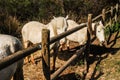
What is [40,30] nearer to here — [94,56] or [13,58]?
[94,56]

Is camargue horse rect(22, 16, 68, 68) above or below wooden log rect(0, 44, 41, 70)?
below

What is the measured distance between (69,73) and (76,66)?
1.85ft

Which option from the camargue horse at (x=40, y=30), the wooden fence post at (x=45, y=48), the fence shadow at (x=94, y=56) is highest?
the wooden fence post at (x=45, y=48)

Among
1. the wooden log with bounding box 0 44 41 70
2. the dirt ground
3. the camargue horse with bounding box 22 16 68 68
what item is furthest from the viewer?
the camargue horse with bounding box 22 16 68 68

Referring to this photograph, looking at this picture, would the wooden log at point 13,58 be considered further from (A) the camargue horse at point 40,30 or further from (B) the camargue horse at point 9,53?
(A) the camargue horse at point 40,30

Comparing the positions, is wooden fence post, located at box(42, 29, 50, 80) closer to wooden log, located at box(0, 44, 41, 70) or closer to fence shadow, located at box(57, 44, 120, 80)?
wooden log, located at box(0, 44, 41, 70)

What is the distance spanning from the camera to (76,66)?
24.7ft

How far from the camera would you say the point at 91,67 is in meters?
7.48

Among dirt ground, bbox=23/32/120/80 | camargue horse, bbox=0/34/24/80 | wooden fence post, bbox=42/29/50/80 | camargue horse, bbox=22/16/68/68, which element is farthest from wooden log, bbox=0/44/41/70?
camargue horse, bbox=22/16/68/68

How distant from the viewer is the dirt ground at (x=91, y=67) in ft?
22.2

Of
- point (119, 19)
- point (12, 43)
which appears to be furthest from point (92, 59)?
point (119, 19)

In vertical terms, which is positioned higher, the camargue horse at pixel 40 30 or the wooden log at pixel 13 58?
the wooden log at pixel 13 58

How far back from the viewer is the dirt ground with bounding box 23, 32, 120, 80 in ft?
22.2

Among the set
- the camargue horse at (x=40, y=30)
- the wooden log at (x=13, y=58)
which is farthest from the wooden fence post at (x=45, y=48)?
the camargue horse at (x=40, y=30)
